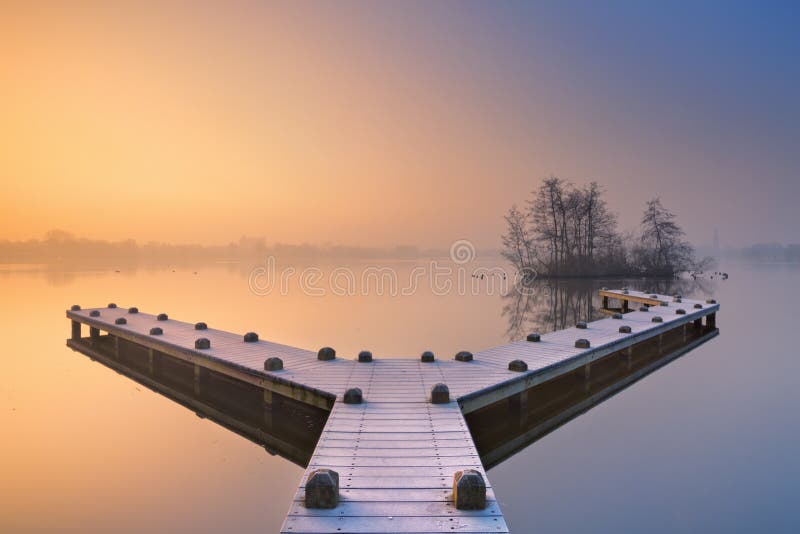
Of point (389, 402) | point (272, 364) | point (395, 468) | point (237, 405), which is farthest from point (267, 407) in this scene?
point (395, 468)

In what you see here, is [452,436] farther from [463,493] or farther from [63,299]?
[63,299]

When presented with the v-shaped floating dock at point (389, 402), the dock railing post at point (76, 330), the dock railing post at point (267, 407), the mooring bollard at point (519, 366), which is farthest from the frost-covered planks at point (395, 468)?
the dock railing post at point (76, 330)

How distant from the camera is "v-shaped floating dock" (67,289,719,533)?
290cm

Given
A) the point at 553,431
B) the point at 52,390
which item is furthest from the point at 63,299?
the point at 553,431

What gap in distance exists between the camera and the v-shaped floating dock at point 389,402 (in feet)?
9.50

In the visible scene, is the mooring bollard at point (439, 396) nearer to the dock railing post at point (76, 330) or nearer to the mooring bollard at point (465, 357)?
the mooring bollard at point (465, 357)

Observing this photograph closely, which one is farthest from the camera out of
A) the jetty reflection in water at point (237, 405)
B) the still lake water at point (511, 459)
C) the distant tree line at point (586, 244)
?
the distant tree line at point (586, 244)

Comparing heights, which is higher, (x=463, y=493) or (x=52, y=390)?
(x=463, y=493)

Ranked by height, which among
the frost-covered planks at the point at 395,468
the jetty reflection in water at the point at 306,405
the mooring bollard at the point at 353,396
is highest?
the mooring bollard at the point at 353,396

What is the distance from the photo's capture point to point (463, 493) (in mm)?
2902

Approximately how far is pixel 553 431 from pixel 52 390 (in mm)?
8707

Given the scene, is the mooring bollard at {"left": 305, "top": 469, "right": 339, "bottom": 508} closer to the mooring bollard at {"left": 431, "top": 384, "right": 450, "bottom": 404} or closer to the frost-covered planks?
the frost-covered planks

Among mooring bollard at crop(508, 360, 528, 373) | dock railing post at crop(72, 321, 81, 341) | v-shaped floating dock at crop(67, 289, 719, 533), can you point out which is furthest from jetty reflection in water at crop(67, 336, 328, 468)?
dock railing post at crop(72, 321, 81, 341)

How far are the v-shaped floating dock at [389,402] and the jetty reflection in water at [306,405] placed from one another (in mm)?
195
